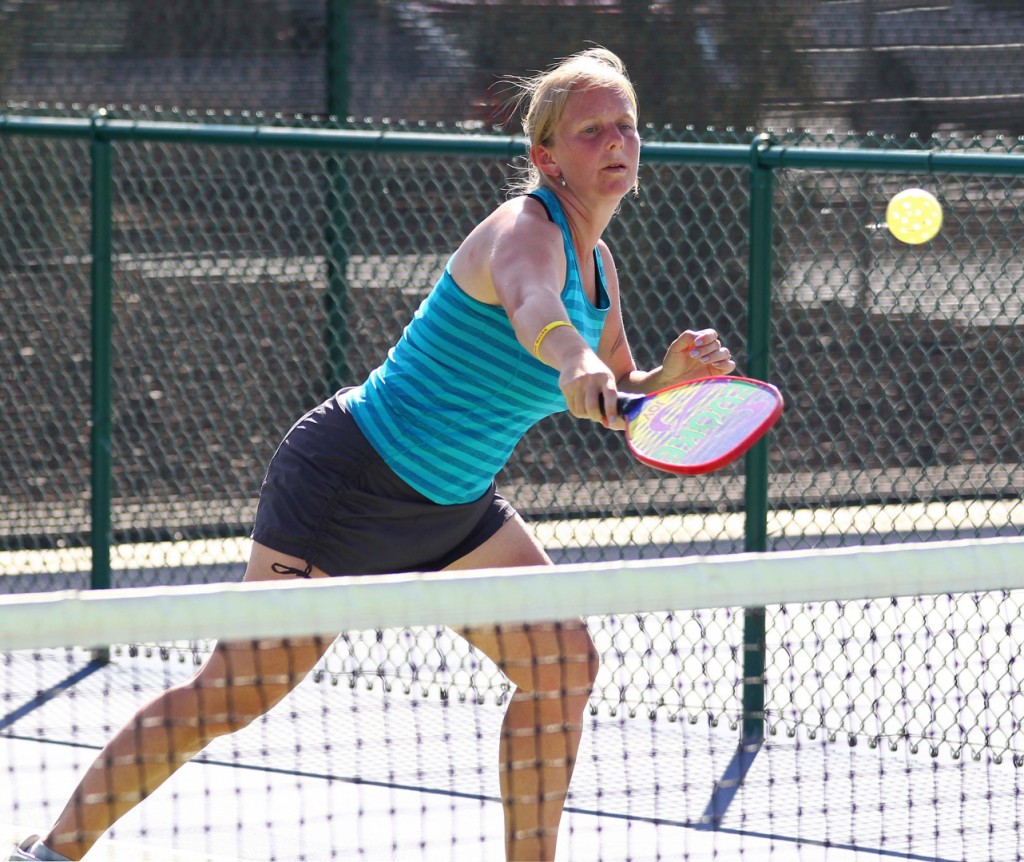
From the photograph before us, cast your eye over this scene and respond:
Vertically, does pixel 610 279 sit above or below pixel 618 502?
below

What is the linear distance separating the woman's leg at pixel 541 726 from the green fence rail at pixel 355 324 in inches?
127

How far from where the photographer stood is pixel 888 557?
2.12 meters

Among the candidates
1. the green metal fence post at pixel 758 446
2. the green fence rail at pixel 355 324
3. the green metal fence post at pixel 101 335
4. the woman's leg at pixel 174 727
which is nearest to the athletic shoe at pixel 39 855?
the woman's leg at pixel 174 727

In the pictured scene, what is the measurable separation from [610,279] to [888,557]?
105cm

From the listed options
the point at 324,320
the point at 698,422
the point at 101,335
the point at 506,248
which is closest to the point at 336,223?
the point at 324,320

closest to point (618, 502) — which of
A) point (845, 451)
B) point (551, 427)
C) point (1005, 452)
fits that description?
point (551, 427)

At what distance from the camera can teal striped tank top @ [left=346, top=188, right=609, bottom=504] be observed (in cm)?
273

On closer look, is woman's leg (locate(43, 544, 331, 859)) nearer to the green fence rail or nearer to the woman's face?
the woman's face

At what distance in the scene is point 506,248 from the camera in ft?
8.48

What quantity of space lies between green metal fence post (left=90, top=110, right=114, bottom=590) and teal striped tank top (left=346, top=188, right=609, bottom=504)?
220 cm

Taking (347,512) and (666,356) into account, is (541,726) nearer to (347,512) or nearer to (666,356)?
(347,512)

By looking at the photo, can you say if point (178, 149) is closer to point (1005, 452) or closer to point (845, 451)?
point (845, 451)

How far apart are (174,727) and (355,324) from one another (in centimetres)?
373

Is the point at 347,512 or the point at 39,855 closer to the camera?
the point at 39,855
